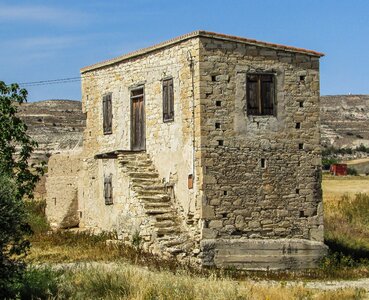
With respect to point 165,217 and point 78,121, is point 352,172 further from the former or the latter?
point 165,217

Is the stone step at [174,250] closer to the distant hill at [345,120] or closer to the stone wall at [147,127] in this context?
the stone wall at [147,127]

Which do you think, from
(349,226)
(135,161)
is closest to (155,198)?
(135,161)

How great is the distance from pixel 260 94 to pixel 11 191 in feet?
32.8

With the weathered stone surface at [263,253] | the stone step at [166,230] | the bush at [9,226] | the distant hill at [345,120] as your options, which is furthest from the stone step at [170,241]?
the distant hill at [345,120]

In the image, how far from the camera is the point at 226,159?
21156mm

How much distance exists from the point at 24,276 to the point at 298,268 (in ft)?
28.2

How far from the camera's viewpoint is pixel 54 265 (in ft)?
63.7

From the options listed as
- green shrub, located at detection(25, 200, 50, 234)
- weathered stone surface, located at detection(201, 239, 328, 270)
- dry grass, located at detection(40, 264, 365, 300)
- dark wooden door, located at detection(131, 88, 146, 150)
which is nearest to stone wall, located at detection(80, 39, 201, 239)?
dark wooden door, located at detection(131, 88, 146, 150)

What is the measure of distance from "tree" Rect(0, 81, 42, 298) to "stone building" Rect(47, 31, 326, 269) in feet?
19.9

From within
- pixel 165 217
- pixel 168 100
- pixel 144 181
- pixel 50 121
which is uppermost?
pixel 50 121

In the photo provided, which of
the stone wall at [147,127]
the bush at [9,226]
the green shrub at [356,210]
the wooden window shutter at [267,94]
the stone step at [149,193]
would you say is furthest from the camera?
the green shrub at [356,210]

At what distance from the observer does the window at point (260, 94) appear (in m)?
21.6

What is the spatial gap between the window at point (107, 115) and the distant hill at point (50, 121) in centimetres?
2417

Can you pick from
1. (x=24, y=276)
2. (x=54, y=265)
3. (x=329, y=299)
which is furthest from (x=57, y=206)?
(x=329, y=299)
